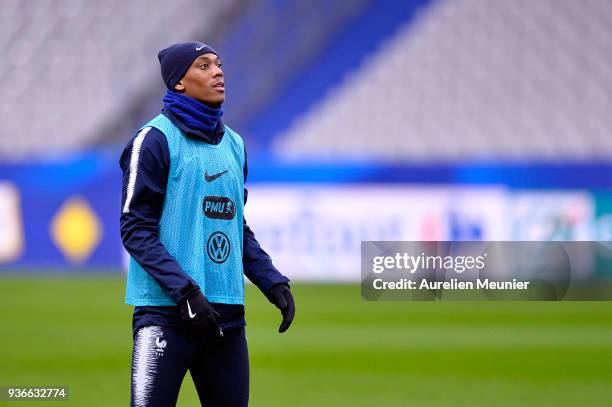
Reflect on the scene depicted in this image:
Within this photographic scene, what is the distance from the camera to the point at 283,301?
154 inches

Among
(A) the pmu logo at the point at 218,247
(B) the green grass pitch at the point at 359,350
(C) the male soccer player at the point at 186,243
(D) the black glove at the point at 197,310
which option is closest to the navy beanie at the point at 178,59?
(C) the male soccer player at the point at 186,243

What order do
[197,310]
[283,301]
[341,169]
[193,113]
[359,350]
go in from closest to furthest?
[197,310]
[193,113]
[283,301]
[359,350]
[341,169]

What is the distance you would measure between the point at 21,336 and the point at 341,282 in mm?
5362

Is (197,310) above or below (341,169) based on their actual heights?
below

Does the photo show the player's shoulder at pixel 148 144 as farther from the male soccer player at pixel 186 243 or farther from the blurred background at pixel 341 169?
the blurred background at pixel 341 169

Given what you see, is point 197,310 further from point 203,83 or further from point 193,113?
point 203,83

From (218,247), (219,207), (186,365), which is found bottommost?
(186,365)

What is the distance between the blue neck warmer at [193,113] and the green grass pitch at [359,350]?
3.35m

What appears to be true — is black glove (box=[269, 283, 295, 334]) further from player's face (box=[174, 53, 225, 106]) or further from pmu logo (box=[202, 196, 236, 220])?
player's face (box=[174, 53, 225, 106])

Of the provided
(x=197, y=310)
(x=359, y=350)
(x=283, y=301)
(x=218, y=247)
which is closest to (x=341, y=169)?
(x=359, y=350)

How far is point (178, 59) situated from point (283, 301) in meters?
0.89

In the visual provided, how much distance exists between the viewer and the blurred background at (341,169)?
873cm

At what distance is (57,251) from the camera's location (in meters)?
15.1

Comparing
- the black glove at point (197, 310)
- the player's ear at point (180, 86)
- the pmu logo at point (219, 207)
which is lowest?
the black glove at point (197, 310)
